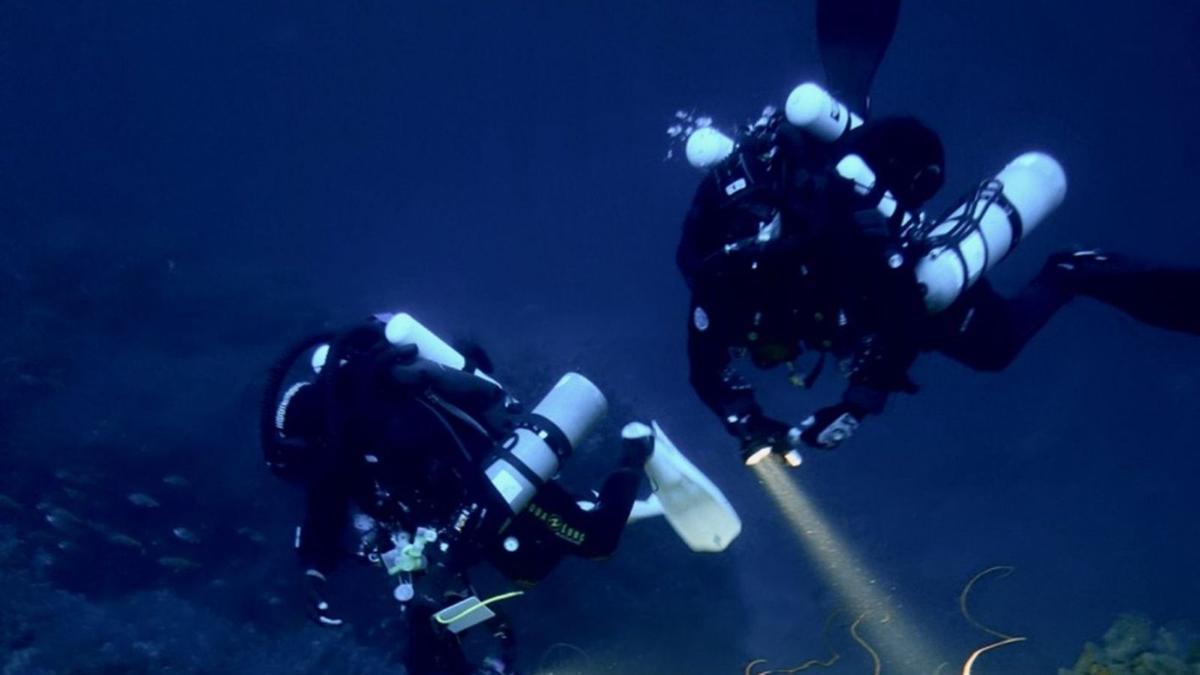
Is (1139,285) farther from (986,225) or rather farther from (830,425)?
(830,425)

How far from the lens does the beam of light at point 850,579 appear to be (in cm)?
1610

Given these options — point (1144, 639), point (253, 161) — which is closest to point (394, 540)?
point (1144, 639)

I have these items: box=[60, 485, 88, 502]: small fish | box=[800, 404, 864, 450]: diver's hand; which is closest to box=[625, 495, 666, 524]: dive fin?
box=[800, 404, 864, 450]: diver's hand

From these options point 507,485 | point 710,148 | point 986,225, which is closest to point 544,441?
point 507,485

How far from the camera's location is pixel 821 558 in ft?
63.8

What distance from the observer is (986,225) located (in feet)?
17.3

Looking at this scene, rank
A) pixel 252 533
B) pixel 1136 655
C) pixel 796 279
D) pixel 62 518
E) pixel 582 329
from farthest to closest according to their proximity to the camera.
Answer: pixel 582 329
pixel 62 518
pixel 252 533
pixel 1136 655
pixel 796 279

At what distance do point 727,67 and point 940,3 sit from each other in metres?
5.92

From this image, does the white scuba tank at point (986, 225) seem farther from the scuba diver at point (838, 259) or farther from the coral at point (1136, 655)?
the coral at point (1136, 655)

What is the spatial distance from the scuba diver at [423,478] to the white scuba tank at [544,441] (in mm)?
10

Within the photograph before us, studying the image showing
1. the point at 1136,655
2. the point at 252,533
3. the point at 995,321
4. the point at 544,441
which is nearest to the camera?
the point at 544,441

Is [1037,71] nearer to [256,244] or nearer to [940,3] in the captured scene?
[940,3]

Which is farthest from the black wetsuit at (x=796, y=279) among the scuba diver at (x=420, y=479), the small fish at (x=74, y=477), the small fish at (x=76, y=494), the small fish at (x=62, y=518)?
the small fish at (x=76, y=494)

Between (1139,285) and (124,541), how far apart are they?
1595 cm
